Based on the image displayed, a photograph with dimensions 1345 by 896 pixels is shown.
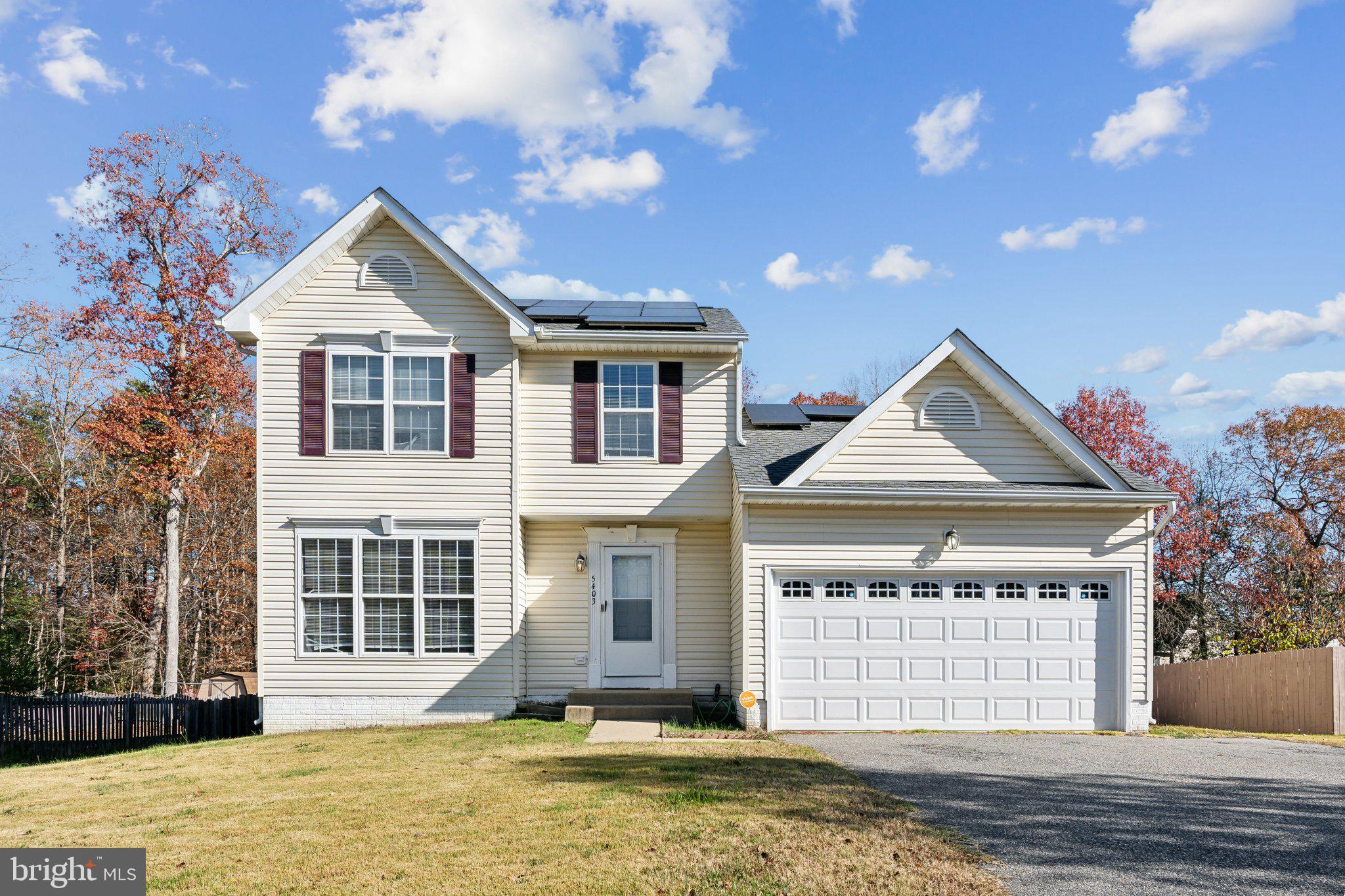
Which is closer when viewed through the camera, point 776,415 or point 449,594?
point 449,594

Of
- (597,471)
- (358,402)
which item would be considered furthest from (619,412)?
(358,402)

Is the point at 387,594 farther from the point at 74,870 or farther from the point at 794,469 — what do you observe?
Answer: the point at 74,870

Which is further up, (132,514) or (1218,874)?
(132,514)

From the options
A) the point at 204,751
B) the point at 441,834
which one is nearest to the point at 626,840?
the point at 441,834

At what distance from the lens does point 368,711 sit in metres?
14.0

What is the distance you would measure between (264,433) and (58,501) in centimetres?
1591

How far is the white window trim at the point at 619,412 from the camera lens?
14734 millimetres

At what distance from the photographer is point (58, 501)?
25.7m

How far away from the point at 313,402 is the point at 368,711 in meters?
4.78

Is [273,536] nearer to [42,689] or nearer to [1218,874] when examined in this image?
[1218,874]

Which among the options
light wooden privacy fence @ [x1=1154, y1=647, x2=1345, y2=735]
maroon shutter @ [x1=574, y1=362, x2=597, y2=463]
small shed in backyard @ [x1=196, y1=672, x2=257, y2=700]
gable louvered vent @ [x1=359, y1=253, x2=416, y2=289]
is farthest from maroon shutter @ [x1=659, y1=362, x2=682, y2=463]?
Answer: light wooden privacy fence @ [x1=1154, y1=647, x2=1345, y2=735]

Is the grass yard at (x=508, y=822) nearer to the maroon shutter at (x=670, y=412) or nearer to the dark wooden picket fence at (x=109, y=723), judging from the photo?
the dark wooden picket fence at (x=109, y=723)

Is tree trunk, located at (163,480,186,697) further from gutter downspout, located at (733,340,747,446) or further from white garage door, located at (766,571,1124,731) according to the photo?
white garage door, located at (766,571,1124,731)

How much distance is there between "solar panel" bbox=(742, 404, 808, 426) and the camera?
1667cm
